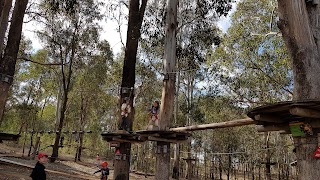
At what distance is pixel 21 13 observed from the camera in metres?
9.62

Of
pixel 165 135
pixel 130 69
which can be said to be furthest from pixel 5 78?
pixel 165 135

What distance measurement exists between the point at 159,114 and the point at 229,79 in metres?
8.90

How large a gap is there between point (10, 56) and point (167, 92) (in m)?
4.87

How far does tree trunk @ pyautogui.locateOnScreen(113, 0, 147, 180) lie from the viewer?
8.80m

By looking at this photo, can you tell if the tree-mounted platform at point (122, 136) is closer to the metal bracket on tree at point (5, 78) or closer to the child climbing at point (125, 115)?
the child climbing at point (125, 115)

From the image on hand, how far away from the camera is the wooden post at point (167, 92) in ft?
23.6

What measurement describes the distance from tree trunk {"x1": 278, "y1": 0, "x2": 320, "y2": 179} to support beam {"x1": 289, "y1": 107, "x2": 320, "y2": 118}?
1.23ft

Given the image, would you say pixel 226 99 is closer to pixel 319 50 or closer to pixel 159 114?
pixel 159 114

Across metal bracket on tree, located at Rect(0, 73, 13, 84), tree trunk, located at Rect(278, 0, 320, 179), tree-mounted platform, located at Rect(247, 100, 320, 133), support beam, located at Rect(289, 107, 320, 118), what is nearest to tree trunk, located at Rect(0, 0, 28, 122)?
metal bracket on tree, located at Rect(0, 73, 13, 84)

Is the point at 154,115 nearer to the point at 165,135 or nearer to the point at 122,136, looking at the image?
the point at 165,135

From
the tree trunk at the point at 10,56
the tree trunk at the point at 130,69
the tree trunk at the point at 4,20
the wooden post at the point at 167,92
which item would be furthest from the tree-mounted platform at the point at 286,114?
the tree trunk at the point at 4,20

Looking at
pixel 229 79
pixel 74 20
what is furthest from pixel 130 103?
pixel 74 20

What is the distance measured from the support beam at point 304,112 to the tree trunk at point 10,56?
728 centimetres

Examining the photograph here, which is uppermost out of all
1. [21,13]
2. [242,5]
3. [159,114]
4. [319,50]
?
[242,5]
